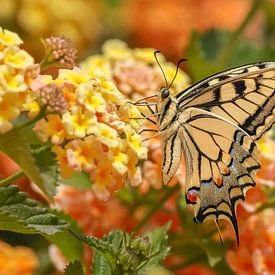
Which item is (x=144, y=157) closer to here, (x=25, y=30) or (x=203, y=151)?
(x=203, y=151)

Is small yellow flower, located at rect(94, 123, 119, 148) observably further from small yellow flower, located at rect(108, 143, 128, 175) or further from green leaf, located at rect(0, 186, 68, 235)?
green leaf, located at rect(0, 186, 68, 235)

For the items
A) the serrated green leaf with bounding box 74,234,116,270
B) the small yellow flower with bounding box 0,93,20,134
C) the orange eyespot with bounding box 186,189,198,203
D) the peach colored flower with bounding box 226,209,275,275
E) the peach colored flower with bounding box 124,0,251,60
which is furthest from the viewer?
the peach colored flower with bounding box 124,0,251,60

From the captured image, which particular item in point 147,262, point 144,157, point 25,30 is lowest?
point 147,262

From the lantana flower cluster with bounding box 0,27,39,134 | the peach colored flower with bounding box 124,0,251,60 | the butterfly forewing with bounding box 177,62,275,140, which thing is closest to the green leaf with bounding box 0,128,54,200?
the lantana flower cluster with bounding box 0,27,39,134

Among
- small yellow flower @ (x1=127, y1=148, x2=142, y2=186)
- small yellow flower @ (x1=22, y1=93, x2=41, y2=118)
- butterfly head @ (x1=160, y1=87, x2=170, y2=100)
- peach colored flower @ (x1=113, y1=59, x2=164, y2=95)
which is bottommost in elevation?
small yellow flower @ (x1=127, y1=148, x2=142, y2=186)

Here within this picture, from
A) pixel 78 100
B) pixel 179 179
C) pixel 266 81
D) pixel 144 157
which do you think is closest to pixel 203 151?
pixel 179 179

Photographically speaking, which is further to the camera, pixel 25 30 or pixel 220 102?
pixel 25 30

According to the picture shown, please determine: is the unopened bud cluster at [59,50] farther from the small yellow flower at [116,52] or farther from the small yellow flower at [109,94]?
the small yellow flower at [116,52]

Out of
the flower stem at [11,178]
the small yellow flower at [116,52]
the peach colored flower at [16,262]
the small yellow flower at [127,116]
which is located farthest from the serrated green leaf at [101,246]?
the small yellow flower at [116,52]
